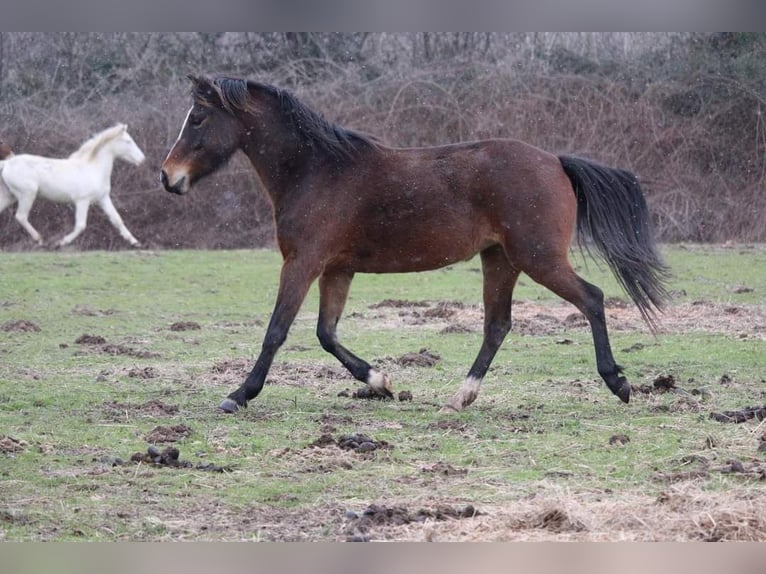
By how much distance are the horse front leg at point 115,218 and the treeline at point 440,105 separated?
0.83 m

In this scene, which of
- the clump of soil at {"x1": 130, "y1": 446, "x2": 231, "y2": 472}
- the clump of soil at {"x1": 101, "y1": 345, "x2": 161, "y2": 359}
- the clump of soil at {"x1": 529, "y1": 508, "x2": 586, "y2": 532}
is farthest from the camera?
the clump of soil at {"x1": 101, "y1": 345, "x2": 161, "y2": 359}

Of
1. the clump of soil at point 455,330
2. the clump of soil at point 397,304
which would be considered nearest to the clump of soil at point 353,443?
the clump of soil at point 455,330

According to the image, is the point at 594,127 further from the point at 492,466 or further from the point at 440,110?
the point at 492,466

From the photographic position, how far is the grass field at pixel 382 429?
179 inches

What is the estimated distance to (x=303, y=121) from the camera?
754 cm

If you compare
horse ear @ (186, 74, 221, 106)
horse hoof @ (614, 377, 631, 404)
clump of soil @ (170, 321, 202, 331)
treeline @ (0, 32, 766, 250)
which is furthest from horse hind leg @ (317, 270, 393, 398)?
treeline @ (0, 32, 766, 250)

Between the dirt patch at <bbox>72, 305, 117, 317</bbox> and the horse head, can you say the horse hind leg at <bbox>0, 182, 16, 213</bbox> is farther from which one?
the horse head

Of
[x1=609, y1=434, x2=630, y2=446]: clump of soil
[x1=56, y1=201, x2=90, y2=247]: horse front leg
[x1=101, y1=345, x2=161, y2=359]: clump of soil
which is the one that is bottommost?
[x1=56, y1=201, x2=90, y2=247]: horse front leg

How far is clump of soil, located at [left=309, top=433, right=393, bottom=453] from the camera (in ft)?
19.3

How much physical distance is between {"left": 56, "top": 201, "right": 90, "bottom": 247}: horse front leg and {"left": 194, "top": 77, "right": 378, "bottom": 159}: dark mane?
11.4 meters

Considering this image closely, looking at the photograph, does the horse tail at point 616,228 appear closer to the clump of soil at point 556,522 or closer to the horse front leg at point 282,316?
the horse front leg at point 282,316

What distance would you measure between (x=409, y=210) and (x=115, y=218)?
12.1 metres

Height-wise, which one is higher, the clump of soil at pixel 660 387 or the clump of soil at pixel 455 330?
the clump of soil at pixel 660 387

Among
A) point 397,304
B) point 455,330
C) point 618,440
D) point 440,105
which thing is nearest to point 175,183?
point 618,440
